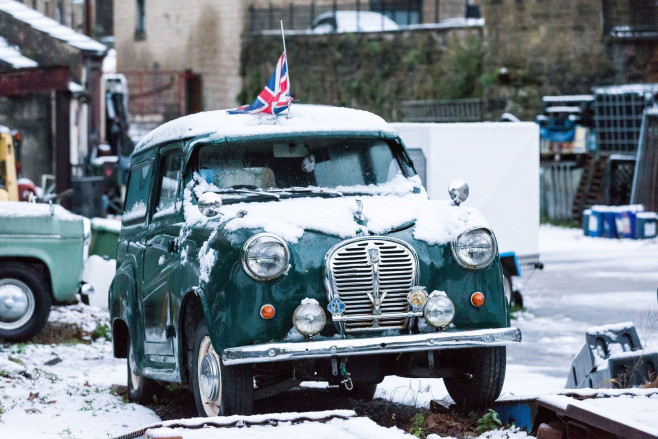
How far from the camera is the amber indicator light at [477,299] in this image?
7281 millimetres

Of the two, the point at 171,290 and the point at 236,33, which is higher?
the point at 236,33

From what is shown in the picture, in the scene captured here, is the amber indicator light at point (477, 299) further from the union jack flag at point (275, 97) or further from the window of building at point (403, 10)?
the window of building at point (403, 10)

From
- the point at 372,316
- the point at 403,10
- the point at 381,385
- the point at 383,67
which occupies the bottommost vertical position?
the point at 381,385

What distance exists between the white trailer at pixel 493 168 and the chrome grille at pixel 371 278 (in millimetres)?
7598

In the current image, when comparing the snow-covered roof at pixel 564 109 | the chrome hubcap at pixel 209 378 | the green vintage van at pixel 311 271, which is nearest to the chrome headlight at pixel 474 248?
the green vintage van at pixel 311 271

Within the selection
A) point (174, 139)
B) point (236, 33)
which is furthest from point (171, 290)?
point (236, 33)

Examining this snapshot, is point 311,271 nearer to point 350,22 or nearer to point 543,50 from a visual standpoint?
point 543,50

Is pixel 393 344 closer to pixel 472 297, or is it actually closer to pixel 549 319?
pixel 472 297

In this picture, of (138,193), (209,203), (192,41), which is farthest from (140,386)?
(192,41)

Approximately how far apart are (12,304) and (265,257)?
580 centimetres

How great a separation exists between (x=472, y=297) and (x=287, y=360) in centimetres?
112

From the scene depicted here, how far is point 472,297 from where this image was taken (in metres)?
7.28

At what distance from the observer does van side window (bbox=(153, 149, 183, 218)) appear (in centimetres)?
833

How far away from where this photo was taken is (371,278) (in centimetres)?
702
